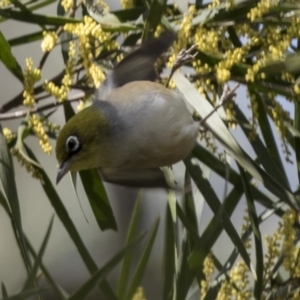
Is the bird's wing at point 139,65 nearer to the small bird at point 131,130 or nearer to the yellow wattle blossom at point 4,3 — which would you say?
the small bird at point 131,130

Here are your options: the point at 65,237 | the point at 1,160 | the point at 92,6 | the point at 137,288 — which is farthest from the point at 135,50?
the point at 65,237

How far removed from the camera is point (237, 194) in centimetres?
85

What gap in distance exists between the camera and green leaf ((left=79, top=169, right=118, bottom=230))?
2.81 ft

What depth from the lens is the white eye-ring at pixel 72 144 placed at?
0.73 metres

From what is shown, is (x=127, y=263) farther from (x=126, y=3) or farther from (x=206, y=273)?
(x=126, y=3)

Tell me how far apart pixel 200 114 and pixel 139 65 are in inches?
5.5

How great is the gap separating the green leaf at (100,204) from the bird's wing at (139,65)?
14cm

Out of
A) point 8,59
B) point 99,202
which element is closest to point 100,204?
point 99,202

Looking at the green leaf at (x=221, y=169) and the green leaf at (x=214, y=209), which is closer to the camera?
the green leaf at (x=214, y=209)

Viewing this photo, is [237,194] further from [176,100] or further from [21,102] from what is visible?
[21,102]

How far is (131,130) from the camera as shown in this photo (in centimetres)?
80

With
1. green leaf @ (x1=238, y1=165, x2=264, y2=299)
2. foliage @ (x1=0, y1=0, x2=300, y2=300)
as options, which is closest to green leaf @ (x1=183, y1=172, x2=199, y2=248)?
foliage @ (x1=0, y1=0, x2=300, y2=300)

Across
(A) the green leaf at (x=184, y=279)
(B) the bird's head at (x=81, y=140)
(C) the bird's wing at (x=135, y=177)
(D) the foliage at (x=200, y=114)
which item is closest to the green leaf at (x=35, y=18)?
(D) the foliage at (x=200, y=114)

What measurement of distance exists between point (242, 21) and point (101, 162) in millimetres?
263
